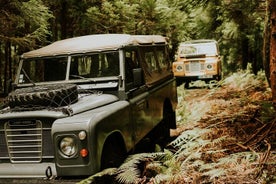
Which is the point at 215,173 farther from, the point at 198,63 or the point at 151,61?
the point at 198,63

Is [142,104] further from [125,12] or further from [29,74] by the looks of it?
[125,12]

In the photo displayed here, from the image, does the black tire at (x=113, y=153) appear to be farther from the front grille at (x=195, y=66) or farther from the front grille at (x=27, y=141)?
the front grille at (x=195, y=66)

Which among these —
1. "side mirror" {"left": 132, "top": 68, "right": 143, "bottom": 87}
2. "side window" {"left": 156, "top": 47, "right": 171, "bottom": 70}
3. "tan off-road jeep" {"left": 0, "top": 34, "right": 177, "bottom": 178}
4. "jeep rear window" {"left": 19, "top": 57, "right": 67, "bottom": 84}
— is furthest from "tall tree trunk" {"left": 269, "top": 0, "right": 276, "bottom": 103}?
"jeep rear window" {"left": 19, "top": 57, "right": 67, "bottom": 84}

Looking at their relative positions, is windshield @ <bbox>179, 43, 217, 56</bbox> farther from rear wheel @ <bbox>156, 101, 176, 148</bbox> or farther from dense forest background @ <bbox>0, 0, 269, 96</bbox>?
rear wheel @ <bbox>156, 101, 176, 148</bbox>

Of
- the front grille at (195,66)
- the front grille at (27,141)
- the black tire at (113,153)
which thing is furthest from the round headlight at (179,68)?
the front grille at (27,141)

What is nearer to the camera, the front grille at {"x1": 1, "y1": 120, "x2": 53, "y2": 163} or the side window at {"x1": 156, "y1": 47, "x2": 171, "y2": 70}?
the front grille at {"x1": 1, "y1": 120, "x2": 53, "y2": 163}

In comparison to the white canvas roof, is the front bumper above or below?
below

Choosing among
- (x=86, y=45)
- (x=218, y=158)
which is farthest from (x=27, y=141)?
(x=218, y=158)

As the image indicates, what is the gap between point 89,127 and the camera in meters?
4.26

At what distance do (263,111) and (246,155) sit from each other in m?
2.08

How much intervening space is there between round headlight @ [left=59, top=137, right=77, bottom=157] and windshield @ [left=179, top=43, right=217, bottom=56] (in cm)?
1438

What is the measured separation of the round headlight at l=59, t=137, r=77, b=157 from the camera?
14.1 ft

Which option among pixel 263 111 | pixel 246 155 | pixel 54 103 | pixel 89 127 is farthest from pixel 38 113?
pixel 263 111

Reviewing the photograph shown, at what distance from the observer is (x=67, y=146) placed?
430 cm
